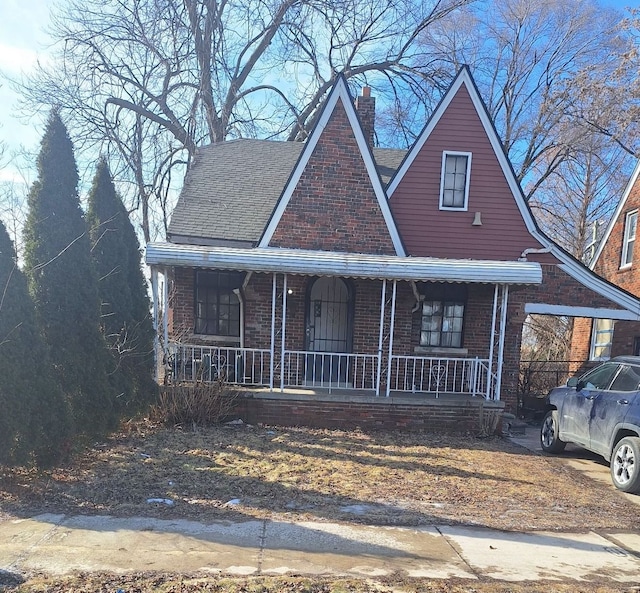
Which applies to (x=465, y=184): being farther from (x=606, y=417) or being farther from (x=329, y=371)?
(x=606, y=417)

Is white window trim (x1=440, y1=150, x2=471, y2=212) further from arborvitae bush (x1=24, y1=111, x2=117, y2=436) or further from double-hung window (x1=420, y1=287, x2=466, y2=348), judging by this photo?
arborvitae bush (x1=24, y1=111, x2=117, y2=436)

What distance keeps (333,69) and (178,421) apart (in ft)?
66.5

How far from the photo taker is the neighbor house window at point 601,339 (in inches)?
574

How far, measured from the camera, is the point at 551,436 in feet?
26.9

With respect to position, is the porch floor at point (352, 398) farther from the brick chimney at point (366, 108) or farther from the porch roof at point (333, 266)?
the brick chimney at point (366, 108)

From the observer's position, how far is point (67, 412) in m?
5.64

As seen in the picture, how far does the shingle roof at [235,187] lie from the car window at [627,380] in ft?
22.1

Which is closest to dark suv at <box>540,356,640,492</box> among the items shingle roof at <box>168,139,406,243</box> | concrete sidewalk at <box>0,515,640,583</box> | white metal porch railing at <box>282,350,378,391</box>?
concrete sidewalk at <box>0,515,640,583</box>

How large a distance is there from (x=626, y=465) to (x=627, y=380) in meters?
1.21

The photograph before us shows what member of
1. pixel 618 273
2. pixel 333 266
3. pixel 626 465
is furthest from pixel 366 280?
pixel 618 273

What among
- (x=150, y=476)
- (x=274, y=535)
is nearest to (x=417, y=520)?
(x=274, y=535)

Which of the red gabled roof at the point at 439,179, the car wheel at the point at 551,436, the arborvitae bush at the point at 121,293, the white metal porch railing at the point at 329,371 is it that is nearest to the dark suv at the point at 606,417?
the car wheel at the point at 551,436

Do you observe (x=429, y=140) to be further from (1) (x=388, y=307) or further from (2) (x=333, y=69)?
(2) (x=333, y=69)

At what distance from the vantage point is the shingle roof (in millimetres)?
10945
